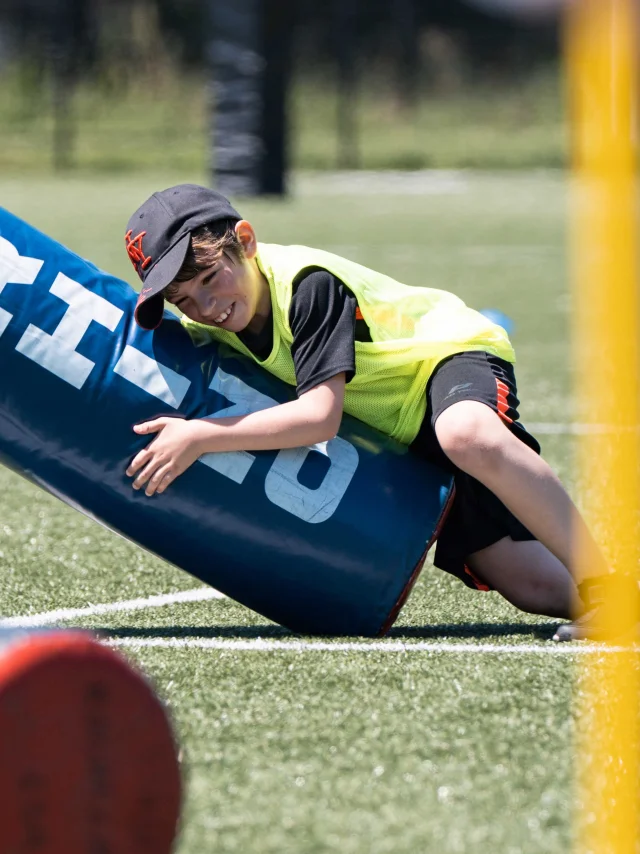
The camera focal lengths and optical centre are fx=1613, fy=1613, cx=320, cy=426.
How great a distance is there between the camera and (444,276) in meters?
10.9

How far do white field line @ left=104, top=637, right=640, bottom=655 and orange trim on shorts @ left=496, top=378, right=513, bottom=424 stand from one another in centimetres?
47

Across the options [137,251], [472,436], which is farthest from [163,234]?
[472,436]

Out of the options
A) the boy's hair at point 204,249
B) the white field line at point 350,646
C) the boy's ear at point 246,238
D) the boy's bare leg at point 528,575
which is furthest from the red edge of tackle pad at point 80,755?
the boy's bare leg at point 528,575

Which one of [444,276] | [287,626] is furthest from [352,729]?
[444,276]

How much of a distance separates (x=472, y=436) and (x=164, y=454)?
623mm

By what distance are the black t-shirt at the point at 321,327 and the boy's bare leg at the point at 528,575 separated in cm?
62

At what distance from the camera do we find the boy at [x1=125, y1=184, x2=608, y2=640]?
325 centimetres

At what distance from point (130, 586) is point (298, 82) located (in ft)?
83.3

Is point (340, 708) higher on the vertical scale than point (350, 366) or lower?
lower

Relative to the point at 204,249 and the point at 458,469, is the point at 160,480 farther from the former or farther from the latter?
the point at 458,469

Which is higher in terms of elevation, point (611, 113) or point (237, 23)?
point (611, 113)

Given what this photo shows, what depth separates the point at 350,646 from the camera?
327cm

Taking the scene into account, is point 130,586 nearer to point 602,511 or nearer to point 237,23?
point 602,511

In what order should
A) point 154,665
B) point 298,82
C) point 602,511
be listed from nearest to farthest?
point 154,665
point 602,511
point 298,82
